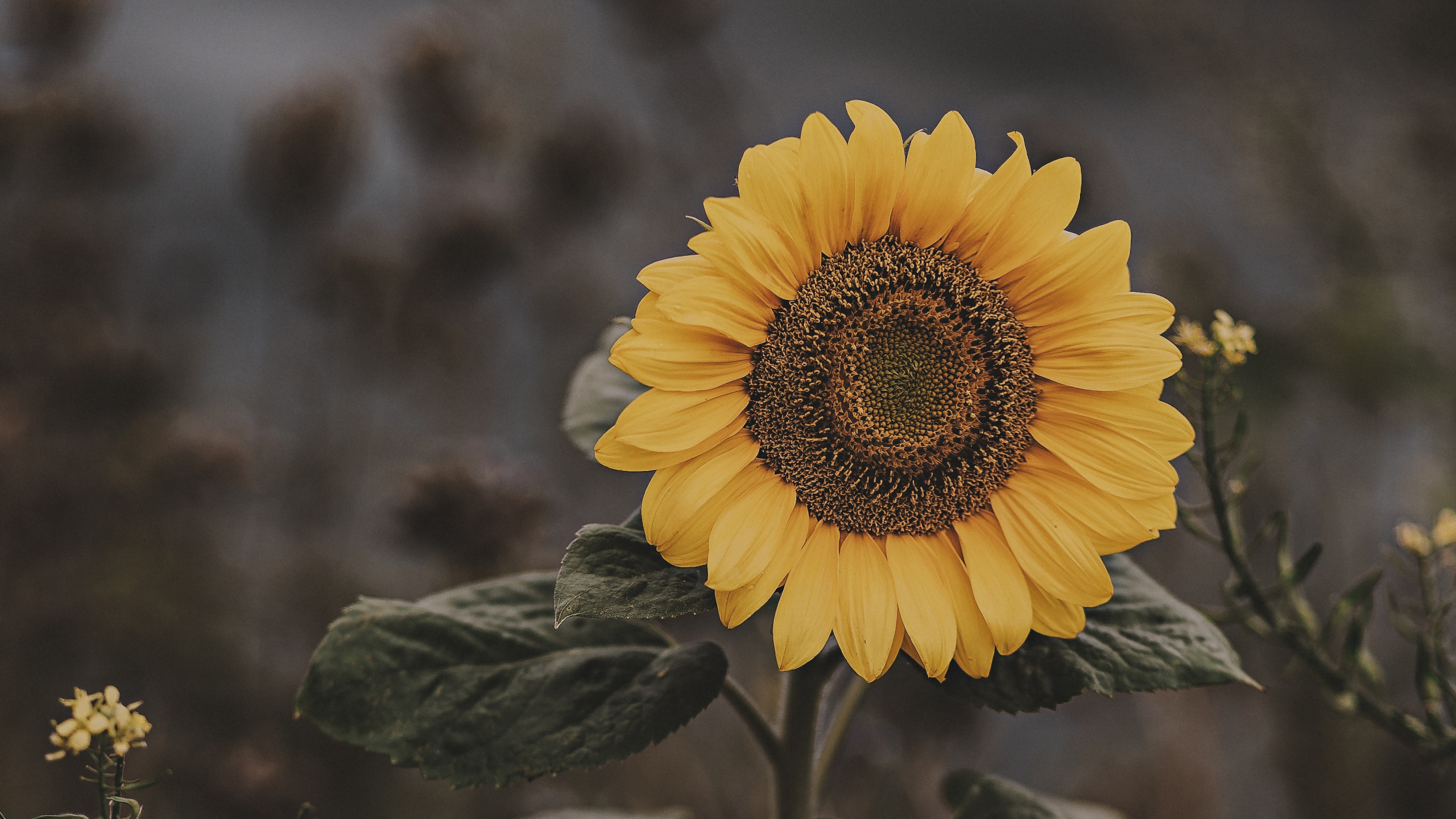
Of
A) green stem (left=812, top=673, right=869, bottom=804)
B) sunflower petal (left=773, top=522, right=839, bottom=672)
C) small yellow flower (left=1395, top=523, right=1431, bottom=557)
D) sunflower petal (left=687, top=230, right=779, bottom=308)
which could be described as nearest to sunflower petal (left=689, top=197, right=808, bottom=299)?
sunflower petal (left=687, top=230, right=779, bottom=308)

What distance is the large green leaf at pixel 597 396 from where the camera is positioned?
45 centimetres

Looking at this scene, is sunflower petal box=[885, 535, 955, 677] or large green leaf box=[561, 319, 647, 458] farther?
large green leaf box=[561, 319, 647, 458]

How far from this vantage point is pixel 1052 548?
1.22 feet

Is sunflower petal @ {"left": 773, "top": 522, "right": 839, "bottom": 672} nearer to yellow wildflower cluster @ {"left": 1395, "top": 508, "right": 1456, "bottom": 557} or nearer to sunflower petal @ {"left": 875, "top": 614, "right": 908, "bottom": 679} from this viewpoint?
sunflower petal @ {"left": 875, "top": 614, "right": 908, "bottom": 679}

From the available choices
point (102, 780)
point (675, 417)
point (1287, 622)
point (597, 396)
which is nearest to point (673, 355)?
point (675, 417)

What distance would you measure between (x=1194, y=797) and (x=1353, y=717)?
87 cm

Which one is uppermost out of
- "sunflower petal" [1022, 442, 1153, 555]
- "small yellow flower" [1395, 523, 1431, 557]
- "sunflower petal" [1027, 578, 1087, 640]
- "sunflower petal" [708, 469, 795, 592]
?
"sunflower petal" [708, 469, 795, 592]

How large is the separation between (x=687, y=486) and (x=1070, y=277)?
0.58 ft

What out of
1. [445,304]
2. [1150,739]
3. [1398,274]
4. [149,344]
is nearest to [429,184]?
[445,304]

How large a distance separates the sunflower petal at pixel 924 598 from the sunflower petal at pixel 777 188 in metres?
0.13

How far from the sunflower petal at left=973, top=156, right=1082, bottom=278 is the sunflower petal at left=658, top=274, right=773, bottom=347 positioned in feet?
0.34

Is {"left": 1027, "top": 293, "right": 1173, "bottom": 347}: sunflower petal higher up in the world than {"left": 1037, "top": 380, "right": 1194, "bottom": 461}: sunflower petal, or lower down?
higher up

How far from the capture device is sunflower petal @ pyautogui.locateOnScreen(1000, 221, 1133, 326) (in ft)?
1.21

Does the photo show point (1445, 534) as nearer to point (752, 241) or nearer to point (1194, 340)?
point (1194, 340)
